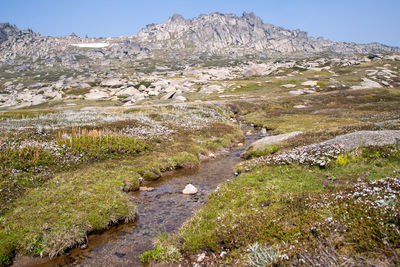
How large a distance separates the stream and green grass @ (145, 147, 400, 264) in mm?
2031

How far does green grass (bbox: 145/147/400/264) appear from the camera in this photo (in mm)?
7797

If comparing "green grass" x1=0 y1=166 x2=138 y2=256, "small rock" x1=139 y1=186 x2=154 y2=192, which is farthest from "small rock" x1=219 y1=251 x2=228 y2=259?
"small rock" x1=139 y1=186 x2=154 y2=192

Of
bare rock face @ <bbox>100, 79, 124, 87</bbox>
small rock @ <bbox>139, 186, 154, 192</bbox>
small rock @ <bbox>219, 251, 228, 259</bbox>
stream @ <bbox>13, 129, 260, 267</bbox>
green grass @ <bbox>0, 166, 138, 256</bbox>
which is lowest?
small rock @ <bbox>139, 186, 154, 192</bbox>

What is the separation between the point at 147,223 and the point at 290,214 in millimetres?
8564

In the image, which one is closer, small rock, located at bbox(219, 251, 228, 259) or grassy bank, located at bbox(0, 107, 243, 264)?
small rock, located at bbox(219, 251, 228, 259)

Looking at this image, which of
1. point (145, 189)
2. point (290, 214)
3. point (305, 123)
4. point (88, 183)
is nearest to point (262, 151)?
point (145, 189)

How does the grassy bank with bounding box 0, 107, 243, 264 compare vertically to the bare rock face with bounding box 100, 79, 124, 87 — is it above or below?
below

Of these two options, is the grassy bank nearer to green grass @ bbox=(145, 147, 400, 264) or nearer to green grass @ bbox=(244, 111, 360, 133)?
green grass @ bbox=(145, 147, 400, 264)

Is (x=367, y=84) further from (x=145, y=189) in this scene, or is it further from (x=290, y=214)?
(x=290, y=214)

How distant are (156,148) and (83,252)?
1752cm

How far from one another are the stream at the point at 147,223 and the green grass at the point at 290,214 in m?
2.03

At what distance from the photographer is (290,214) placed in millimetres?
10883

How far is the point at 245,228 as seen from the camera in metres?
10.9

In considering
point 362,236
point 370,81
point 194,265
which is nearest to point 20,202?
point 194,265
